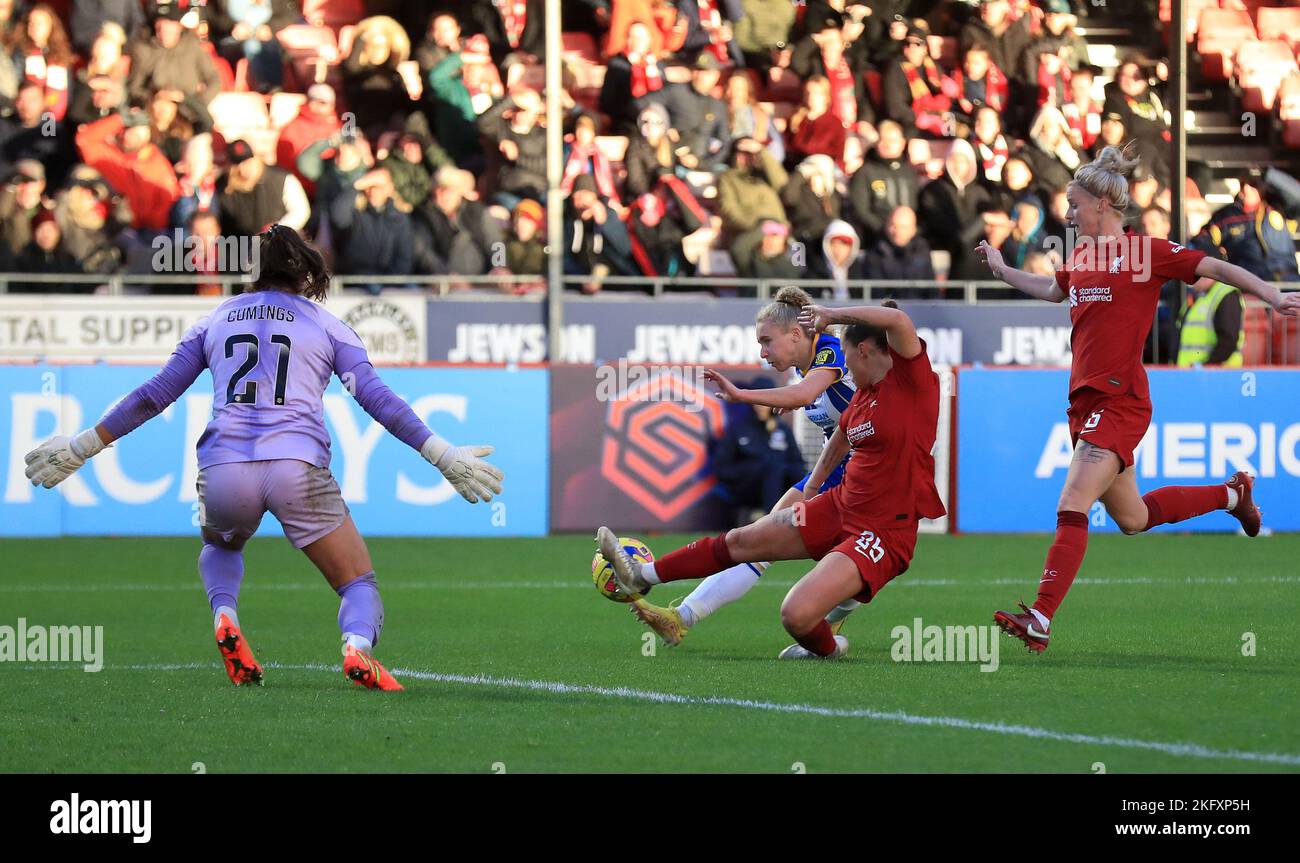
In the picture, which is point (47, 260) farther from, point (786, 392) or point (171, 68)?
point (786, 392)

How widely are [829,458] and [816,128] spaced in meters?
12.6

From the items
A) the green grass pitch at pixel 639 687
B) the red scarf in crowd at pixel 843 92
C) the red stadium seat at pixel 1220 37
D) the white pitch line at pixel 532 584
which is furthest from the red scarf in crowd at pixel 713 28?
the white pitch line at pixel 532 584

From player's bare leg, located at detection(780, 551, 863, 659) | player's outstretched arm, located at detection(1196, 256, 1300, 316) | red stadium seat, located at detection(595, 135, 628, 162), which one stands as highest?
red stadium seat, located at detection(595, 135, 628, 162)

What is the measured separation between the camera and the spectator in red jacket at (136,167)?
18.7 m

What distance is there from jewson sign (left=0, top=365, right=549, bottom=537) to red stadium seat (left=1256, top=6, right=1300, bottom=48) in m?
11.8

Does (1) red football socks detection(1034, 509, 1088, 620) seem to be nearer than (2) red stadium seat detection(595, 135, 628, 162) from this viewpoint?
Yes

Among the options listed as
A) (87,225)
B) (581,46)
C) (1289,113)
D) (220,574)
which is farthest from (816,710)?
(1289,113)

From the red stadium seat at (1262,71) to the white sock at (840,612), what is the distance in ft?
52.6

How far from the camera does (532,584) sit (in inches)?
490

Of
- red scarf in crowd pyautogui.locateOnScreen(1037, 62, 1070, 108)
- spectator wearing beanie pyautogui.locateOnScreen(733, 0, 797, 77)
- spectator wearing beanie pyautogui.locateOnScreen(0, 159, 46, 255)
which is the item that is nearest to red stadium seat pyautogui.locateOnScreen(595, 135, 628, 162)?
spectator wearing beanie pyautogui.locateOnScreen(733, 0, 797, 77)

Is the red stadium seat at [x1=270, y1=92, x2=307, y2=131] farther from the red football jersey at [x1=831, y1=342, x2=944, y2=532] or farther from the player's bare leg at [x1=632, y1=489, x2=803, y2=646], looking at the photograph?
the red football jersey at [x1=831, y1=342, x2=944, y2=532]

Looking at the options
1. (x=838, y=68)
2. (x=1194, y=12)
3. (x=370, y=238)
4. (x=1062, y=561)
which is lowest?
(x=1062, y=561)

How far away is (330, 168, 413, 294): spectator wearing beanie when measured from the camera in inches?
736
